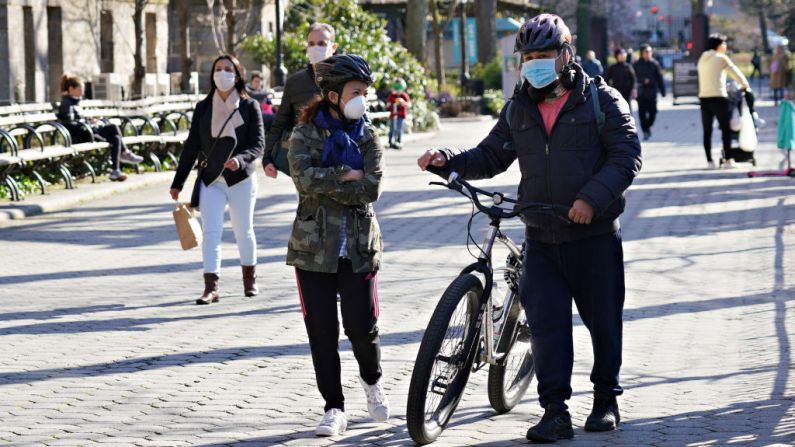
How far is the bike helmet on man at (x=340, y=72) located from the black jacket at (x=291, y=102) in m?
3.63

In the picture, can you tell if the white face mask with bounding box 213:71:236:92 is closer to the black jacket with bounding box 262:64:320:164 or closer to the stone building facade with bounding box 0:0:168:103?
the black jacket with bounding box 262:64:320:164

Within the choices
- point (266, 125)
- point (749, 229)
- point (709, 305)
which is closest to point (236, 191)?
point (709, 305)

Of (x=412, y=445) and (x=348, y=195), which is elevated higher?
(x=348, y=195)

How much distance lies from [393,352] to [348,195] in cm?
237

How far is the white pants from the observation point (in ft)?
35.5

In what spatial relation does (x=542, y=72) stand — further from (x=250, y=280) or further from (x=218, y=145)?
(x=250, y=280)

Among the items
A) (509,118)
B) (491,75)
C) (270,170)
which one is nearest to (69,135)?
(270,170)

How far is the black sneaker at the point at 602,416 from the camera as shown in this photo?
22.1 feet

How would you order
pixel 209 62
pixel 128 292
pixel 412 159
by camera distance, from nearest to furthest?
pixel 128 292 < pixel 412 159 < pixel 209 62

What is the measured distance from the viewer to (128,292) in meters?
11.4

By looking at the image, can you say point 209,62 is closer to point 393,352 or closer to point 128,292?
point 128,292

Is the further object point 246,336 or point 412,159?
point 412,159

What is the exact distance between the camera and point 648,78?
29.3 m

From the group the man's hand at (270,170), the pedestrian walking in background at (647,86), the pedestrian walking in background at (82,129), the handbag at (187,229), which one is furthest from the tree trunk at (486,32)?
the man's hand at (270,170)
